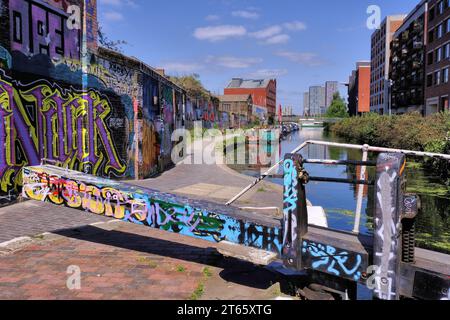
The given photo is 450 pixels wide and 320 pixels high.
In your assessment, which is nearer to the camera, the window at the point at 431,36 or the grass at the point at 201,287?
the grass at the point at 201,287

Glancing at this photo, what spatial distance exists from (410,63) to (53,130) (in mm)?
64900

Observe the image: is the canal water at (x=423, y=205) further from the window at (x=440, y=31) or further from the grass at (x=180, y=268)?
the window at (x=440, y=31)

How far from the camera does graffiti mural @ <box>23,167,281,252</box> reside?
4375mm

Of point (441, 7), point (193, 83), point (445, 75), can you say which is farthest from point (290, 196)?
point (441, 7)

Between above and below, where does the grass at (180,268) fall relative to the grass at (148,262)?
below

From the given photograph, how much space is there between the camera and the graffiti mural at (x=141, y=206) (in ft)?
14.4

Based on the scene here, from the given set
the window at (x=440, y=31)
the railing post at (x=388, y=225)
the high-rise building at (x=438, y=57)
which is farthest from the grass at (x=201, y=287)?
the window at (x=440, y=31)

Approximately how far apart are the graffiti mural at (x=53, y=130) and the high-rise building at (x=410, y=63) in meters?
55.3

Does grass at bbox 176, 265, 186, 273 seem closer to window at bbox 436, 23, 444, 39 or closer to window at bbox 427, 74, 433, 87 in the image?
window at bbox 436, 23, 444, 39

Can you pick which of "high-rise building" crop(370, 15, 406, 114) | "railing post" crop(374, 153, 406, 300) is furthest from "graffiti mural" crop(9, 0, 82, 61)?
"high-rise building" crop(370, 15, 406, 114)

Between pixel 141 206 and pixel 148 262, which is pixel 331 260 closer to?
pixel 141 206

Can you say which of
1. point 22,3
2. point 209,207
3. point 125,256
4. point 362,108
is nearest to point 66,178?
point 125,256

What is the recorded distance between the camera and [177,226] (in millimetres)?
4652
